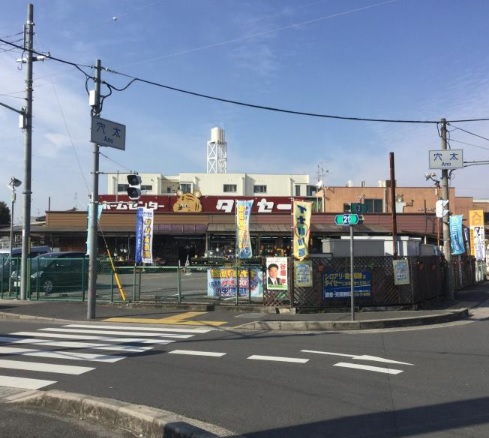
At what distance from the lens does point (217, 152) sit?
81.9 m

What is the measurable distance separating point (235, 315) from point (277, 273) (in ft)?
6.45

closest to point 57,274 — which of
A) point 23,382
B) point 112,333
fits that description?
point 112,333

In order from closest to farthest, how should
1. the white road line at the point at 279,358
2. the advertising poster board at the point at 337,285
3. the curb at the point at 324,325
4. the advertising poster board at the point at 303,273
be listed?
1. the white road line at the point at 279,358
2. the curb at the point at 324,325
3. the advertising poster board at the point at 303,273
4. the advertising poster board at the point at 337,285

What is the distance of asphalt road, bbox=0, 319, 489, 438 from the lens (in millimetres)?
5715

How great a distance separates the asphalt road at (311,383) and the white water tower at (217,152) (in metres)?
70.9

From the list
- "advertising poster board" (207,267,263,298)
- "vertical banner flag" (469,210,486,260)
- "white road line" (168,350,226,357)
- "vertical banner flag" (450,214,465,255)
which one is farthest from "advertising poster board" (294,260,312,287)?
"vertical banner flag" (469,210,486,260)

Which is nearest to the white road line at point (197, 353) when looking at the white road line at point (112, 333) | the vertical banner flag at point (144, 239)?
the white road line at point (112, 333)

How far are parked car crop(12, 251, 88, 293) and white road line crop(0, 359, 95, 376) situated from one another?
10331 mm

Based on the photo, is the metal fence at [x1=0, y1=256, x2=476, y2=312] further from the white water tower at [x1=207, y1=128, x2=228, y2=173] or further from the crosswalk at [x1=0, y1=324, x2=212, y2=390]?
the white water tower at [x1=207, y1=128, x2=228, y2=173]

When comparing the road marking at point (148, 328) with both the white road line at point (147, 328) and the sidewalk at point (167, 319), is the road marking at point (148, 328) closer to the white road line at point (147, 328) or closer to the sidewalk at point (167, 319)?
the white road line at point (147, 328)

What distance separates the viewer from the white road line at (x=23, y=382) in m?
7.33

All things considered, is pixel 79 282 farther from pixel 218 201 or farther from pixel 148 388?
pixel 218 201

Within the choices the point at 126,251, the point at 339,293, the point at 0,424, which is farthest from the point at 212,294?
the point at 126,251

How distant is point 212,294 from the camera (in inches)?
723
